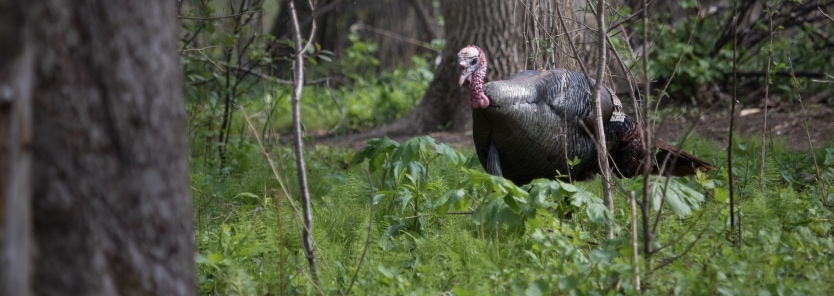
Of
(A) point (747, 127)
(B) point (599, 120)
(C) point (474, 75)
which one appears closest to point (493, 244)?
(B) point (599, 120)

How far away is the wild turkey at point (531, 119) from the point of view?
474 cm

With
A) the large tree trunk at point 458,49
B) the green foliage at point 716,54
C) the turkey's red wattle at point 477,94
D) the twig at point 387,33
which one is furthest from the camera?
the twig at point 387,33

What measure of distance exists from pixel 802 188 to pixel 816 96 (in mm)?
3379

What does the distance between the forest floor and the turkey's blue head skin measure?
8.46 feet

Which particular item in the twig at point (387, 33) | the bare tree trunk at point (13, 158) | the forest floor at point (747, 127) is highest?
the twig at point (387, 33)

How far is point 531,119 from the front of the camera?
15.7 ft

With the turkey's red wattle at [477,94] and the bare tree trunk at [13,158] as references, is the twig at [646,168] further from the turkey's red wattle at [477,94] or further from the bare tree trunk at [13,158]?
the bare tree trunk at [13,158]

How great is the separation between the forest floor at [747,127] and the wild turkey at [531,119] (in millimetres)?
2348

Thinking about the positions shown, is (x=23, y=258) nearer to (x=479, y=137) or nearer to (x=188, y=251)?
(x=188, y=251)

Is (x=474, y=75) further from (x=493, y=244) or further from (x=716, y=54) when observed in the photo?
(x=716, y=54)

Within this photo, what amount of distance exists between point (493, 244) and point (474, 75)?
113 centimetres

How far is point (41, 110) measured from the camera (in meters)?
2.09

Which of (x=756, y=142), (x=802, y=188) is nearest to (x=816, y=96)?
(x=756, y=142)

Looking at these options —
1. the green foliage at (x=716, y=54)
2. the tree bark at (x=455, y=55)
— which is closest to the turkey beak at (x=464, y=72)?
the tree bark at (x=455, y=55)
